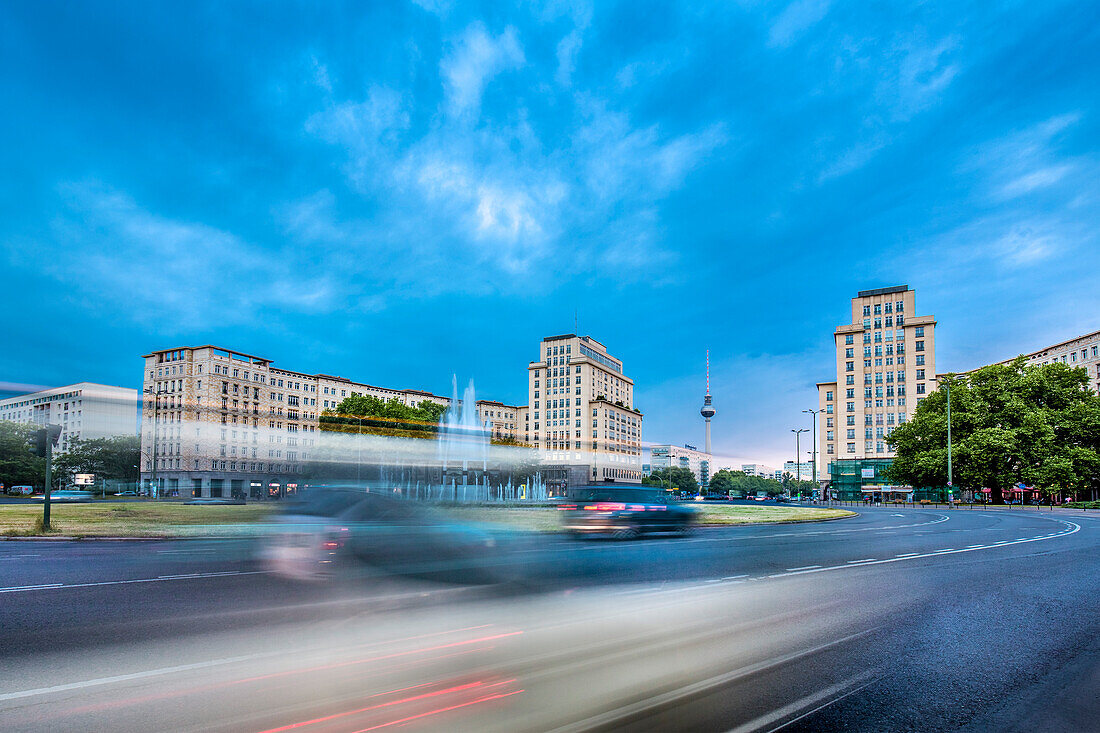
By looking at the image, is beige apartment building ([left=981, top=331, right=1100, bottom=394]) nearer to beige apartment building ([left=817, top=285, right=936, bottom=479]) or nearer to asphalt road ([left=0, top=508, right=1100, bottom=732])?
beige apartment building ([left=817, top=285, right=936, bottom=479])

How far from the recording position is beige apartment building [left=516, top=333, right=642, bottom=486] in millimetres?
132625

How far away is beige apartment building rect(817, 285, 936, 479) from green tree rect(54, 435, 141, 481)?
9903 cm

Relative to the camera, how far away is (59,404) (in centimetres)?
1711

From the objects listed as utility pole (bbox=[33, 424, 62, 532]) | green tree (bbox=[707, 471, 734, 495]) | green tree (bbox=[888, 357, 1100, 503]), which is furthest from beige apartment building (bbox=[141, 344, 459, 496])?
green tree (bbox=[707, 471, 734, 495])

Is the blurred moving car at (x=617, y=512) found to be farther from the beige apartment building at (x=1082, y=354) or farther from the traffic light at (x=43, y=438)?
the beige apartment building at (x=1082, y=354)

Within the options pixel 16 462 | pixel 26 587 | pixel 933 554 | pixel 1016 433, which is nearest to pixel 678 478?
pixel 1016 433

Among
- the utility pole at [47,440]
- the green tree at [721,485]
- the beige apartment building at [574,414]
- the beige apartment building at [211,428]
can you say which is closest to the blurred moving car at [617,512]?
the utility pole at [47,440]

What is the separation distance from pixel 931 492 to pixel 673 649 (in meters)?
86.6

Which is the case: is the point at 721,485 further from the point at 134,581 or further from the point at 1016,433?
the point at 134,581

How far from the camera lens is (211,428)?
63.3 m

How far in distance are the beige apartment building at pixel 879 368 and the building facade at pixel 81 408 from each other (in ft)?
341

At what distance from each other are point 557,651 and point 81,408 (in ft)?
66.0

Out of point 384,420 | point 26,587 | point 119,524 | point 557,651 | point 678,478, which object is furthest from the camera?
point 678,478

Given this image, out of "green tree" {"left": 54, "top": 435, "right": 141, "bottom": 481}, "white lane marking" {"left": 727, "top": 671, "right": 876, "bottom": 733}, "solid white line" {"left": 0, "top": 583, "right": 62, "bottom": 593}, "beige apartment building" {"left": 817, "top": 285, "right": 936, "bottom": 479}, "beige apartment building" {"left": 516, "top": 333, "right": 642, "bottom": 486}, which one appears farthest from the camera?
"beige apartment building" {"left": 516, "top": 333, "right": 642, "bottom": 486}
